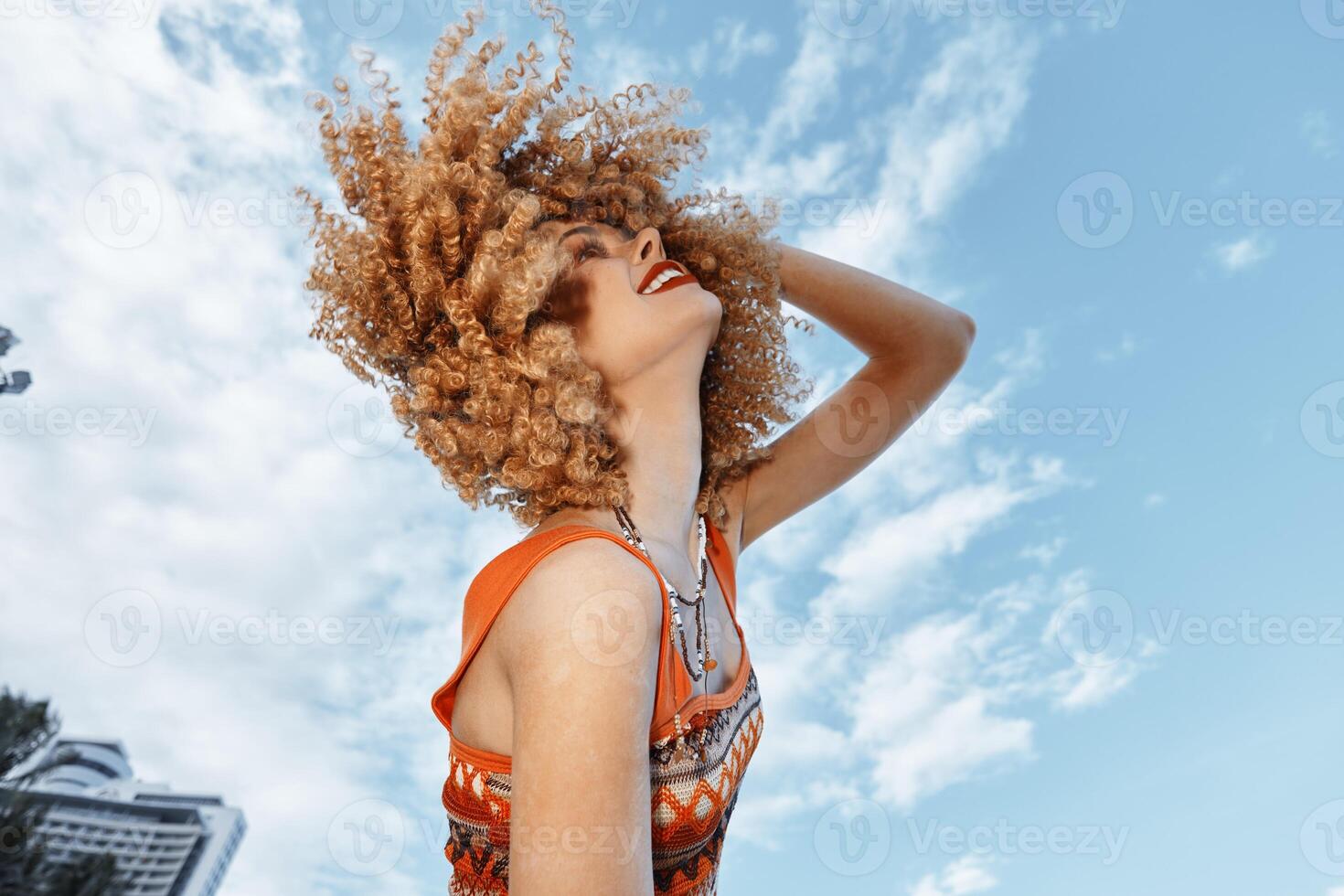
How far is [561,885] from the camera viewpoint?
1.35 m

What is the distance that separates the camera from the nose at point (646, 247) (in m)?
2.61

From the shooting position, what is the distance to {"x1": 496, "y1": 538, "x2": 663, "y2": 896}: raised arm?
1.38 m

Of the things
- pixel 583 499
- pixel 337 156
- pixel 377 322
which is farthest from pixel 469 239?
pixel 583 499

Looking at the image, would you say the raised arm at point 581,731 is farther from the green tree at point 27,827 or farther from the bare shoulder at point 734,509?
the bare shoulder at point 734,509

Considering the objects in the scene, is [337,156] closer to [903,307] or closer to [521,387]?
[521,387]

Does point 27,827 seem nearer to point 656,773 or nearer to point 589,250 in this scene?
point 656,773

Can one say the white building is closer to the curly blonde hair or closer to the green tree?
the green tree

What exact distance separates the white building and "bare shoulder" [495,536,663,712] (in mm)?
699

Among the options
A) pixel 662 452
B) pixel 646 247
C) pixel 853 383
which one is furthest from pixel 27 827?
pixel 853 383

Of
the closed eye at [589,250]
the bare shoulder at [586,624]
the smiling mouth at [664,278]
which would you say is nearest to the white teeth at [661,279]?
the smiling mouth at [664,278]

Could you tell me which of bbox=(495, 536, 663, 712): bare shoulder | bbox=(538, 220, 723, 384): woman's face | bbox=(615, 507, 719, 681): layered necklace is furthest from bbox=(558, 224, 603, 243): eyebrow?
bbox=(495, 536, 663, 712): bare shoulder

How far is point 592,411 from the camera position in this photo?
2164 mm

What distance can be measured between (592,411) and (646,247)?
2.29 feet

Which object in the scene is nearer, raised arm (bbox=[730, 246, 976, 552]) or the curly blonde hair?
the curly blonde hair
